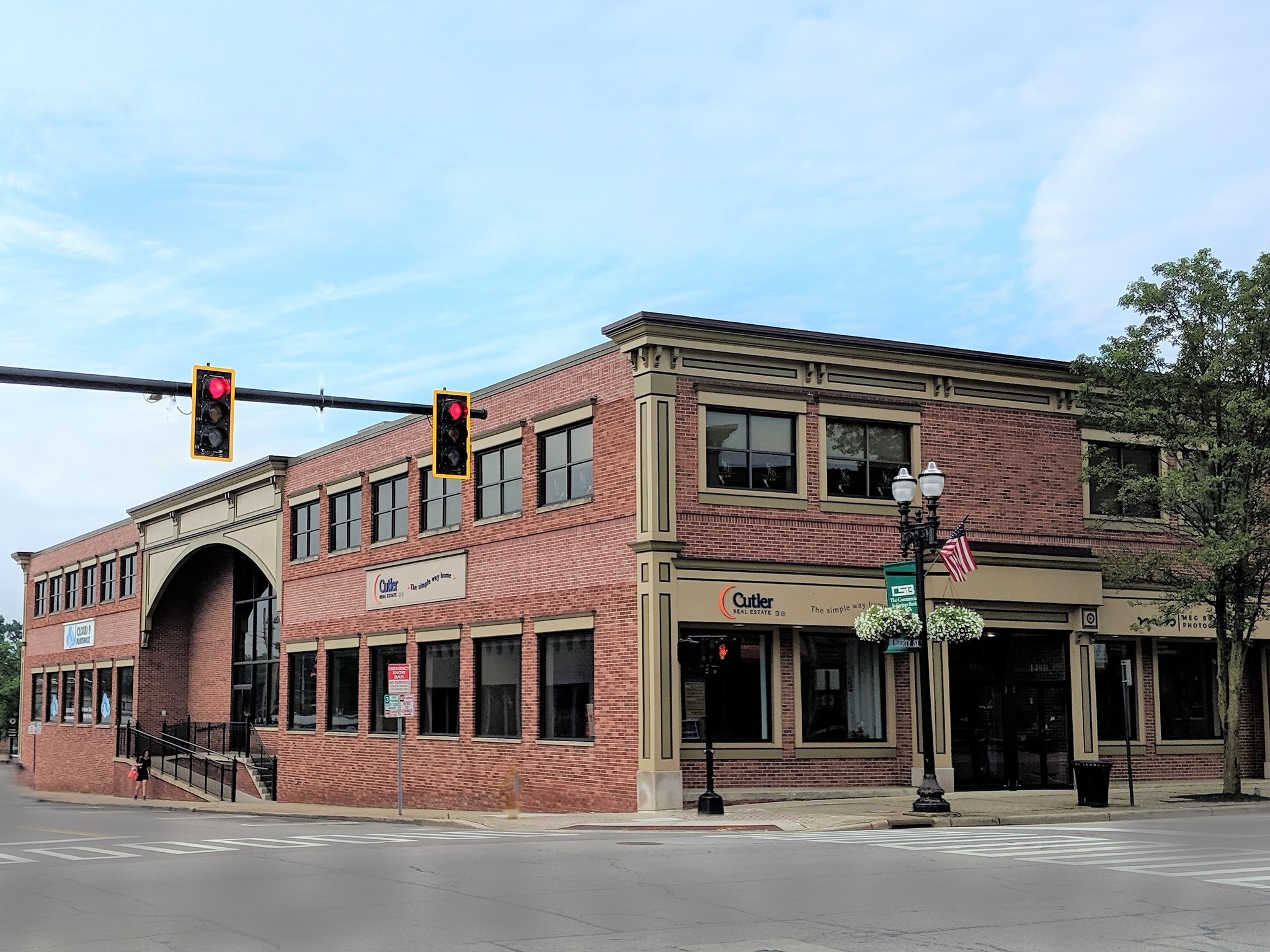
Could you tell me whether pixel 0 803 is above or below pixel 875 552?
below

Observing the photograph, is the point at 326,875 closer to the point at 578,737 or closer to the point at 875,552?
the point at 578,737

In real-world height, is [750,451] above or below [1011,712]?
above

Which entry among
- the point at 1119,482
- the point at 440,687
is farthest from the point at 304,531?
the point at 1119,482

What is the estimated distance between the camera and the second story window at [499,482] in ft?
109

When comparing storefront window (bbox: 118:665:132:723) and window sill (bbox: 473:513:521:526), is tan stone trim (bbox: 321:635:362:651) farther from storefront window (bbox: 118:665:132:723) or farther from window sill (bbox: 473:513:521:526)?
storefront window (bbox: 118:665:132:723)

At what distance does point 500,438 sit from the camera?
33594mm

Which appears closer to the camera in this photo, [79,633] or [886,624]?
[886,624]

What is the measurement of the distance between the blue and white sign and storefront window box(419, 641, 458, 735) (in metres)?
29.9

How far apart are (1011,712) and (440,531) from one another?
14135 millimetres

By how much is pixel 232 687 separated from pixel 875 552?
1126 inches

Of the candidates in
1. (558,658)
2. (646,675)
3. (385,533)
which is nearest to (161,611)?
(385,533)

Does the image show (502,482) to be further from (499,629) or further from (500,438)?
(499,629)

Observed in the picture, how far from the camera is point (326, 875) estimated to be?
52.0 ft

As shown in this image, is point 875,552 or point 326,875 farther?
point 875,552
